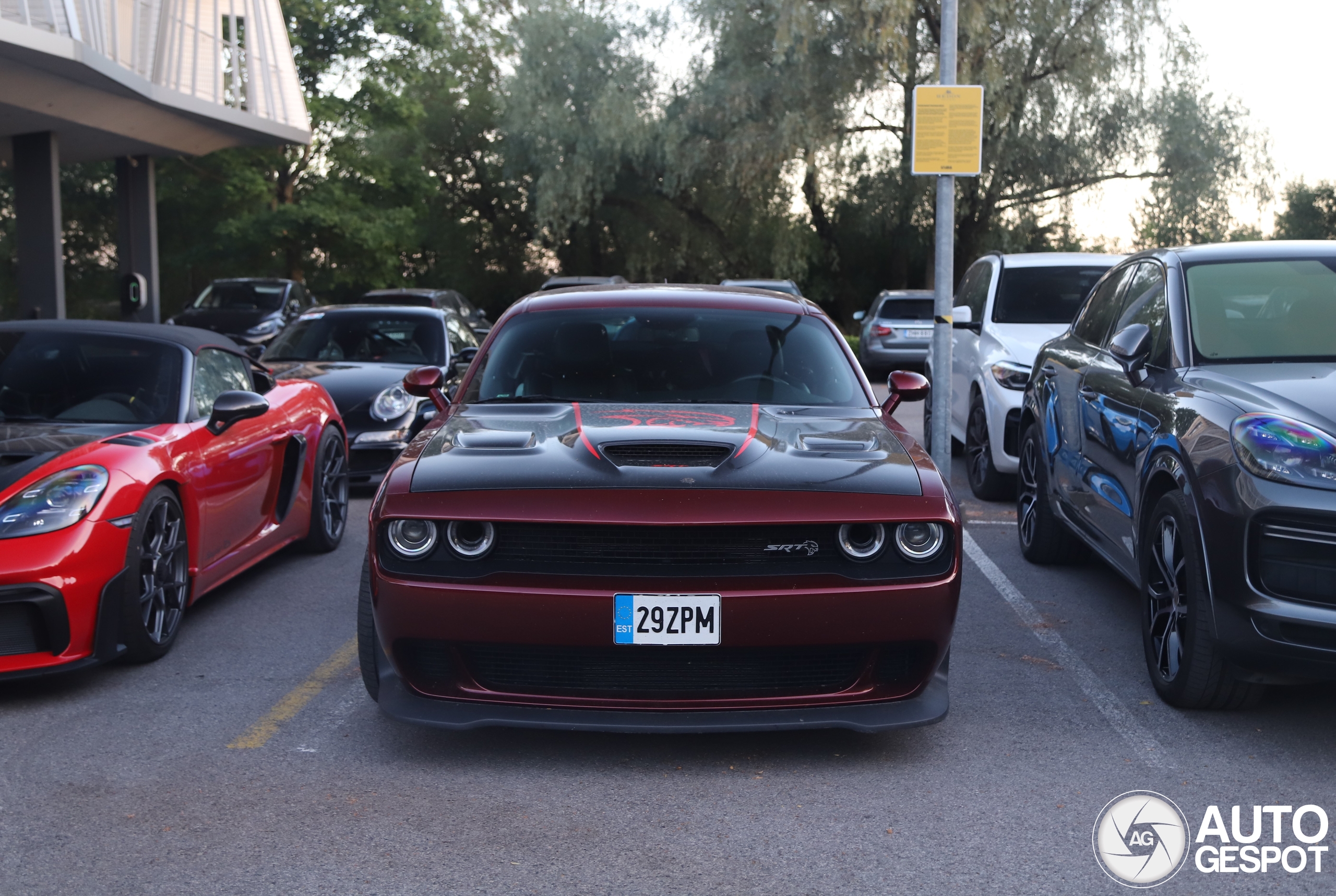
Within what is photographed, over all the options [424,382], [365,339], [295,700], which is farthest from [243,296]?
[295,700]

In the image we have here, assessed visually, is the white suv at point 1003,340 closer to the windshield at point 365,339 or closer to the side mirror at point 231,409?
the windshield at point 365,339

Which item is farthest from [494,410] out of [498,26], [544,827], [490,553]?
[498,26]

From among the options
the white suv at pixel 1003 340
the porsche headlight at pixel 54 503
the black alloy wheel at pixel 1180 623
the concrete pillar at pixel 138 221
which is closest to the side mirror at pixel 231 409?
the porsche headlight at pixel 54 503

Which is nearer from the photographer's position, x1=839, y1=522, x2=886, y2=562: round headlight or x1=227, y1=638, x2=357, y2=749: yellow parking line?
x1=839, y1=522, x2=886, y2=562: round headlight

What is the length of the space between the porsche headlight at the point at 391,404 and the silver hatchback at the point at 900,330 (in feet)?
44.5

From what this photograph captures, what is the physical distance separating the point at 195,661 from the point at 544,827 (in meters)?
2.28

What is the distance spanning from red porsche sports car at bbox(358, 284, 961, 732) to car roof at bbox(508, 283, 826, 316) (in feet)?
4.38

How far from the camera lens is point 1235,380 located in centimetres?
454

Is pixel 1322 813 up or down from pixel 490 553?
down

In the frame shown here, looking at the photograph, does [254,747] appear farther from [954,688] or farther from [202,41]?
[202,41]

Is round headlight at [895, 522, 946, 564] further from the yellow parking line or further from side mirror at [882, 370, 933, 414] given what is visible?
the yellow parking line

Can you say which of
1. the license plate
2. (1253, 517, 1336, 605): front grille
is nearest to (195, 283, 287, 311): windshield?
the license plate

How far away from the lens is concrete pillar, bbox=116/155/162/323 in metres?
24.3

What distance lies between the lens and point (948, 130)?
977cm
